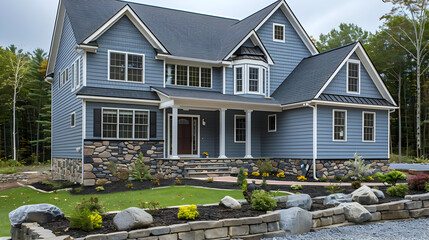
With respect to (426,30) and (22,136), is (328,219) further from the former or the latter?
(22,136)

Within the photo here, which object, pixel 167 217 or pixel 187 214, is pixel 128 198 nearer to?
pixel 167 217

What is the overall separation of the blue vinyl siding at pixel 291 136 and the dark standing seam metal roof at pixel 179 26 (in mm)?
4137

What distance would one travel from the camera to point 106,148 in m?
15.0

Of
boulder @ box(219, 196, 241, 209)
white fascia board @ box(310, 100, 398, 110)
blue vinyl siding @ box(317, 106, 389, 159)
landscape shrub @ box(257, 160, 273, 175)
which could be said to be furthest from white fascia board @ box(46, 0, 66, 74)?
boulder @ box(219, 196, 241, 209)

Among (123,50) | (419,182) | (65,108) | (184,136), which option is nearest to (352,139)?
(419,182)

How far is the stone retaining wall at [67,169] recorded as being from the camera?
15397 millimetres

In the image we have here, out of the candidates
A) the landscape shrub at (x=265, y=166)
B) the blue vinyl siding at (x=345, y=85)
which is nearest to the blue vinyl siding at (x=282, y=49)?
the blue vinyl siding at (x=345, y=85)

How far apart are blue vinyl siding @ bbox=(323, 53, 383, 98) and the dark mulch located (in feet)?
32.8

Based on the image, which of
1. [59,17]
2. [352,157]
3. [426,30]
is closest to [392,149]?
[426,30]

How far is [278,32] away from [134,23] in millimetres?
7638

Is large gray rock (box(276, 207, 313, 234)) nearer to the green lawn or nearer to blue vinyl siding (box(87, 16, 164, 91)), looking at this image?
the green lawn

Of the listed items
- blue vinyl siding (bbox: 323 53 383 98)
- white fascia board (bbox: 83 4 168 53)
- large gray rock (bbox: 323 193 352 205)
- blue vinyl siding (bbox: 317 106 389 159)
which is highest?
white fascia board (bbox: 83 4 168 53)

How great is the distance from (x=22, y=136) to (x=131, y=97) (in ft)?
77.3

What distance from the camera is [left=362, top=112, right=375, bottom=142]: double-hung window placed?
57.9 feet
